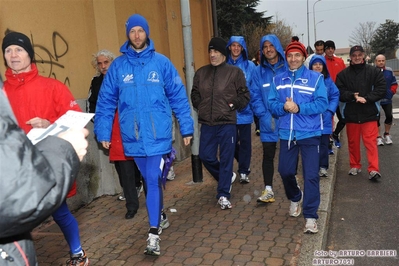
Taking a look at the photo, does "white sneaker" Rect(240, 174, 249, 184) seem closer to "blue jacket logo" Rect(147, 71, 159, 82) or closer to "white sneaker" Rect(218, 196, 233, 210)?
"white sneaker" Rect(218, 196, 233, 210)

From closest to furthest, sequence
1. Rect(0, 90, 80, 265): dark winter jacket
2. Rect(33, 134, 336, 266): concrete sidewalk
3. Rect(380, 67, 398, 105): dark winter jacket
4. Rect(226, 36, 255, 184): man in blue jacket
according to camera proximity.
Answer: Rect(0, 90, 80, 265): dark winter jacket < Rect(33, 134, 336, 266): concrete sidewalk < Rect(226, 36, 255, 184): man in blue jacket < Rect(380, 67, 398, 105): dark winter jacket

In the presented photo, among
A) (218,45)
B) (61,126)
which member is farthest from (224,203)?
(61,126)

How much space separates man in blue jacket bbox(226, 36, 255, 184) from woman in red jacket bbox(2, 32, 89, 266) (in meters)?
2.98

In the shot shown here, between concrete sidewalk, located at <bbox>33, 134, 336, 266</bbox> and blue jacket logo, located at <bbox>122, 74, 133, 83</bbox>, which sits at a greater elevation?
blue jacket logo, located at <bbox>122, 74, 133, 83</bbox>

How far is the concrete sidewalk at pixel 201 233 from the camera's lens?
4.21 meters

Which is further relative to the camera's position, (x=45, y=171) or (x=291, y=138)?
(x=291, y=138)

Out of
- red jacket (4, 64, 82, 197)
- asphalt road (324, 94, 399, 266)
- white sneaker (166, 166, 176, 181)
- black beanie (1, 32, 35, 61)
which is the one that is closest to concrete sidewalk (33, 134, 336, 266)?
asphalt road (324, 94, 399, 266)

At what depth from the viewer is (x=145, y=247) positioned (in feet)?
15.0

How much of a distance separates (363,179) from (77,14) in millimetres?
4941

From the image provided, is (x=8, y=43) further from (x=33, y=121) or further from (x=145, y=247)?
(x=145, y=247)

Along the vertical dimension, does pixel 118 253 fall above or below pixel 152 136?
below

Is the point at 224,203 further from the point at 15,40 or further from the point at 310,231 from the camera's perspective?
the point at 15,40

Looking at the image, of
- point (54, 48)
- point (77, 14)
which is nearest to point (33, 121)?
point (54, 48)

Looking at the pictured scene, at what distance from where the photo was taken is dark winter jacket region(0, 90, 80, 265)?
4.53ft
